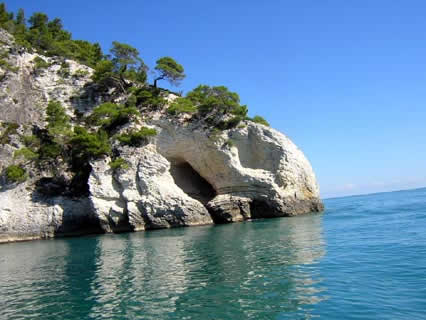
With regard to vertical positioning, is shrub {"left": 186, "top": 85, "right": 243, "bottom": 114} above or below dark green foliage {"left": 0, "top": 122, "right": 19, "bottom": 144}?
above

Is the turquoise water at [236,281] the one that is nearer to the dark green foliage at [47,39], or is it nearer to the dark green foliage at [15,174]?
the dark green foliage at [15,174]

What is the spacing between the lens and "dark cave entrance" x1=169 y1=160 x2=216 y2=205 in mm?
34500

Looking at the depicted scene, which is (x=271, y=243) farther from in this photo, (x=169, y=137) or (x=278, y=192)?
(x=169, y=137)

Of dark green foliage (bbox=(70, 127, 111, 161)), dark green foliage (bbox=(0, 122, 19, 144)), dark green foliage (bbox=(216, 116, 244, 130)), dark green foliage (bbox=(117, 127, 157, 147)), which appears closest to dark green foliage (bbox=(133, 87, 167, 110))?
dark green foliage (bbox=(117, 127, 157, 147))

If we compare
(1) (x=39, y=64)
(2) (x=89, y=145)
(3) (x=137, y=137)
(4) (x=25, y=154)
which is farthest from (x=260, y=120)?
(1) (x=39, y=64)

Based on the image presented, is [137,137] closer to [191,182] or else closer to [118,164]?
[118,164]

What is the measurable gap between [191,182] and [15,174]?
1636 cm

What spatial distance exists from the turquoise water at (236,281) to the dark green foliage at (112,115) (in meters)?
17.5

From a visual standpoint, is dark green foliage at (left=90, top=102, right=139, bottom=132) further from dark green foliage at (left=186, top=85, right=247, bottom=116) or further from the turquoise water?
the turquoise water

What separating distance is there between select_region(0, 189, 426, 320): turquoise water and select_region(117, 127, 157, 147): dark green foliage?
14608 millimetres

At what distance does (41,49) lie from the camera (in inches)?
1775

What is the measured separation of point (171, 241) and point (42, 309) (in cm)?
1101

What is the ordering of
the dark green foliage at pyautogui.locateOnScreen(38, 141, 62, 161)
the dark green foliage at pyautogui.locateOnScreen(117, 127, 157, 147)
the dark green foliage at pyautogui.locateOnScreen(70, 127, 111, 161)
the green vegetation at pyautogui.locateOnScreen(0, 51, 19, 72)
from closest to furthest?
the dark green foliage at pyautogui.locateOnScreen(70, 127, 111, 161) < the dark green foliage at pyautogui.locateOnScreen(117, 127, 157, 147) < the dark green foliage at pyautogui.locateOnScreen(38, 141, 62, 161) < the green vegetation at pyautogui.locateOnScreen(0, 51, 19, 72)

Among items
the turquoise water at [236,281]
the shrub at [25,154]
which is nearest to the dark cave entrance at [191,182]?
the shrub at [25,154]
